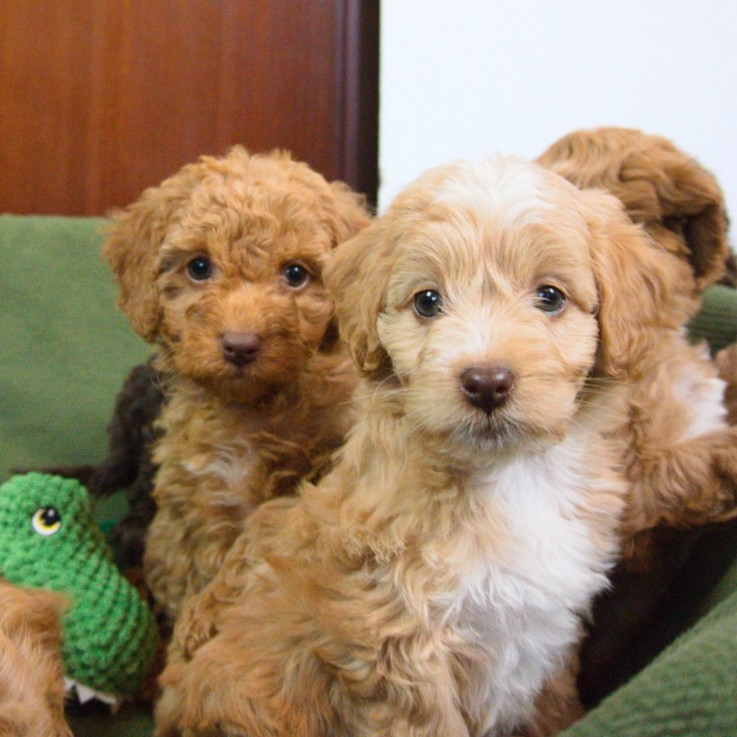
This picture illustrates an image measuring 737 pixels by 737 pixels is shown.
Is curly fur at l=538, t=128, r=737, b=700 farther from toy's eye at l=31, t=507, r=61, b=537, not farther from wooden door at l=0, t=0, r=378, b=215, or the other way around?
wooden door at l=0, t=0, r=378, b=215

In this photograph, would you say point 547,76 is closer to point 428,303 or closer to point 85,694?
point 428,303

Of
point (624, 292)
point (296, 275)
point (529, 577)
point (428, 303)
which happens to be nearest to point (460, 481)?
point (529, 577)

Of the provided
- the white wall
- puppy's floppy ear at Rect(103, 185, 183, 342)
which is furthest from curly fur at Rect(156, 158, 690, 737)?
the white wall

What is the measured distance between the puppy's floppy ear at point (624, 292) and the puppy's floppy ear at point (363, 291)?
0.33 meters

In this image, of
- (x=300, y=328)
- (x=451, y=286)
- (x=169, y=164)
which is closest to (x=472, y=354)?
(x=451, y=286)

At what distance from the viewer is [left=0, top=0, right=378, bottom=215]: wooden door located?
126 inches

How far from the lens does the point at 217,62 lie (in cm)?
330

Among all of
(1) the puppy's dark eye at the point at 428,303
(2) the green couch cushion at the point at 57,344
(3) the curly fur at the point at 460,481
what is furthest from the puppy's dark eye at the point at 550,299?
(2) the green couch cushion at the point at 57,344

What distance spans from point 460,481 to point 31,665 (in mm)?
753

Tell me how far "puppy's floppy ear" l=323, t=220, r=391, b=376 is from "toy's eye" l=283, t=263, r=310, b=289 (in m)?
0.35

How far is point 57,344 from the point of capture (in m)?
2.74

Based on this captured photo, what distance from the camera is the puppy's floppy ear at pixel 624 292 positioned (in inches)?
54.5

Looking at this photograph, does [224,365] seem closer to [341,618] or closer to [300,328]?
[300,328]

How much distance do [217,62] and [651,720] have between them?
284 centimetres
